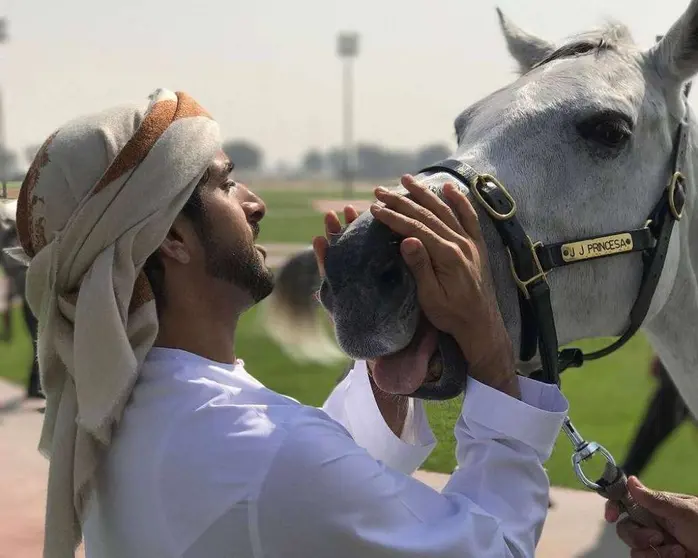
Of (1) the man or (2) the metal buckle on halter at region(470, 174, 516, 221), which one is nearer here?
(1) the man

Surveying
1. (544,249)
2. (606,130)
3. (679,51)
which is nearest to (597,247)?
(544,249)

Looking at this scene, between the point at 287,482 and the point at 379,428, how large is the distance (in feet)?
2.29

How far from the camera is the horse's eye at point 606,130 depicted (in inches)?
76.7

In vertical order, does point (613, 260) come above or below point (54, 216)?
below

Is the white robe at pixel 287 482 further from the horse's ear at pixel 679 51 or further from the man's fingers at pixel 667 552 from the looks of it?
the horse's ear at pixel 679 51

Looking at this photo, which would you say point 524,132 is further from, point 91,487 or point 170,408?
point 91,487

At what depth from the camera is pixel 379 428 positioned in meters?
2.03

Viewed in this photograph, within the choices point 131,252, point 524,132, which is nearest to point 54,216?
point 131,252

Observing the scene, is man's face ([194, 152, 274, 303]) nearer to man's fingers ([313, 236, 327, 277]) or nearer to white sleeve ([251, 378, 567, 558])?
man's fingers ([313, 236, 327, 277])

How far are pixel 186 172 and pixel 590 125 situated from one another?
1050mm

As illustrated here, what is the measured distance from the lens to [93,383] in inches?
58.6

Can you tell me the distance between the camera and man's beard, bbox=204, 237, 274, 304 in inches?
68.4

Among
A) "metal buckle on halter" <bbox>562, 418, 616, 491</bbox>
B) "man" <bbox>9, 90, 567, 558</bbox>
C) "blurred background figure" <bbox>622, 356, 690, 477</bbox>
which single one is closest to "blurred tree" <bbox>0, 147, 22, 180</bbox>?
"man" <bbox>9, 90, 567, 558</bbox>

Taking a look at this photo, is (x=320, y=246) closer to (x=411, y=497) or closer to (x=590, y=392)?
(x=411, y=497)
